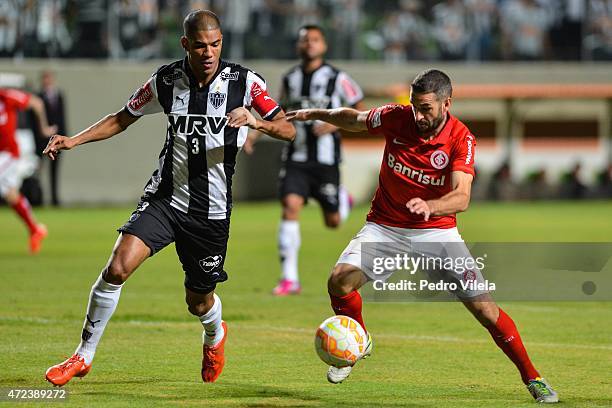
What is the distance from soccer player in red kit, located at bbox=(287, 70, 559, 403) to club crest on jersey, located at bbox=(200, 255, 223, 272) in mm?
761

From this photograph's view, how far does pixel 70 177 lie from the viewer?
28984mm

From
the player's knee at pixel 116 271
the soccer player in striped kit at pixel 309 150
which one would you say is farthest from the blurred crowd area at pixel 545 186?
the player's knee at pixel 116 271

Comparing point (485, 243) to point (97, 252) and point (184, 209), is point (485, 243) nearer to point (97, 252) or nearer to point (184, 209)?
point (97, 252)

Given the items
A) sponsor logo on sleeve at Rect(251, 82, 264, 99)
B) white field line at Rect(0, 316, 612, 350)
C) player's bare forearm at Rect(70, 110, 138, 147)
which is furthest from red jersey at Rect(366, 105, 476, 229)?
white field line at Rect(0, 316, 612, 350)

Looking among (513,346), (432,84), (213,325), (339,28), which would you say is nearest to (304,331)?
(213,325)

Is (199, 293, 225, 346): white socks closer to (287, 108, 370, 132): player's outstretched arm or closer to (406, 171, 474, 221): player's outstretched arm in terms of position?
(287, 108, 370, 132): player's outstretched arm

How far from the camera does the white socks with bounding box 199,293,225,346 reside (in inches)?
323

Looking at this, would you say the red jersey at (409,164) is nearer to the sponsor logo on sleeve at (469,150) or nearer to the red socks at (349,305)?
the sponsor logo on sleeve at (469,150)

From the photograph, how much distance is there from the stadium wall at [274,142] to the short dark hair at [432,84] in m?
21.9

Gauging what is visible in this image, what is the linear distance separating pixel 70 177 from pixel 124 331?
19210 mm

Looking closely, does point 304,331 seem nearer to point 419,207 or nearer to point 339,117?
point 339,117

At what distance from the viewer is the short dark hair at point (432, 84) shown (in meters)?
7.32

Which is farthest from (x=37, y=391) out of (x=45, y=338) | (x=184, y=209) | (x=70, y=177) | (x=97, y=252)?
(x=70, y=177)

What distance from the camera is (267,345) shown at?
9.70 metres
